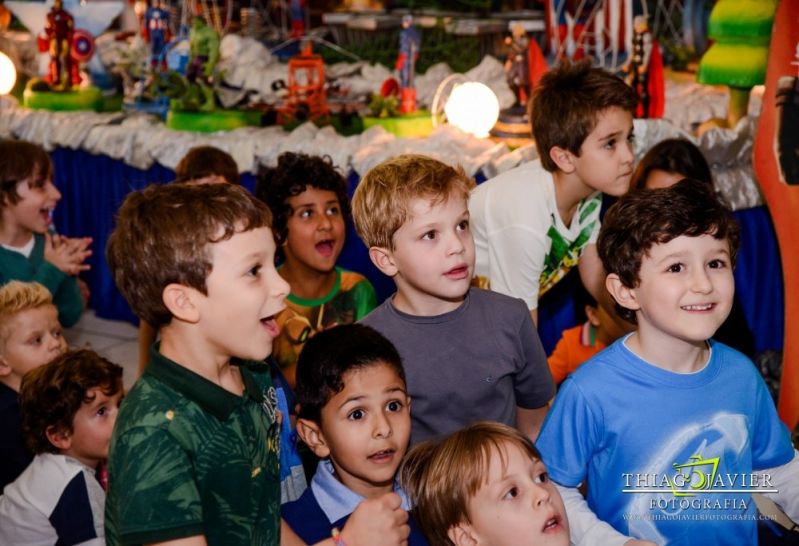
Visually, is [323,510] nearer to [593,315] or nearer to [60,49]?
[593,315]

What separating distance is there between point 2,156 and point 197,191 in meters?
2.18

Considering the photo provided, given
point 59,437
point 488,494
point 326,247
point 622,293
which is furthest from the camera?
point 326,247

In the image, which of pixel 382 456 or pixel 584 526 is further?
pixel 382 456

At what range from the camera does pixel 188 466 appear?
146 cm

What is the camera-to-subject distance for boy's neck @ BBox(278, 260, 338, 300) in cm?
284

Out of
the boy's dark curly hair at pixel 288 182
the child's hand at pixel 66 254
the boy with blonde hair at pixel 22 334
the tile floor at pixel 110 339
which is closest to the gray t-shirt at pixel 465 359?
the boy's dark curly hair at pixel 288 182

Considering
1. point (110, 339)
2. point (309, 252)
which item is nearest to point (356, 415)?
point (309, 252)

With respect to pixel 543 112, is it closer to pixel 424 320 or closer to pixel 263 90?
pixel 424 320

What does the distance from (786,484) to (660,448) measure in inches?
10.3

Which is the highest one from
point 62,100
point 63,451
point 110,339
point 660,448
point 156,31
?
point 156,31

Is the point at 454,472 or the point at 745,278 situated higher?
the point at 454,472

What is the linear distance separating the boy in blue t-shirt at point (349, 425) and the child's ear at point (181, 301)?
0.40 m

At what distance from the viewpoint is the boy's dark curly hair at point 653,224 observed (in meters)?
1.75

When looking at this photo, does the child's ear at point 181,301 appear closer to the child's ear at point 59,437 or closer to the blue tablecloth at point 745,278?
the child's ear at point 59,437
